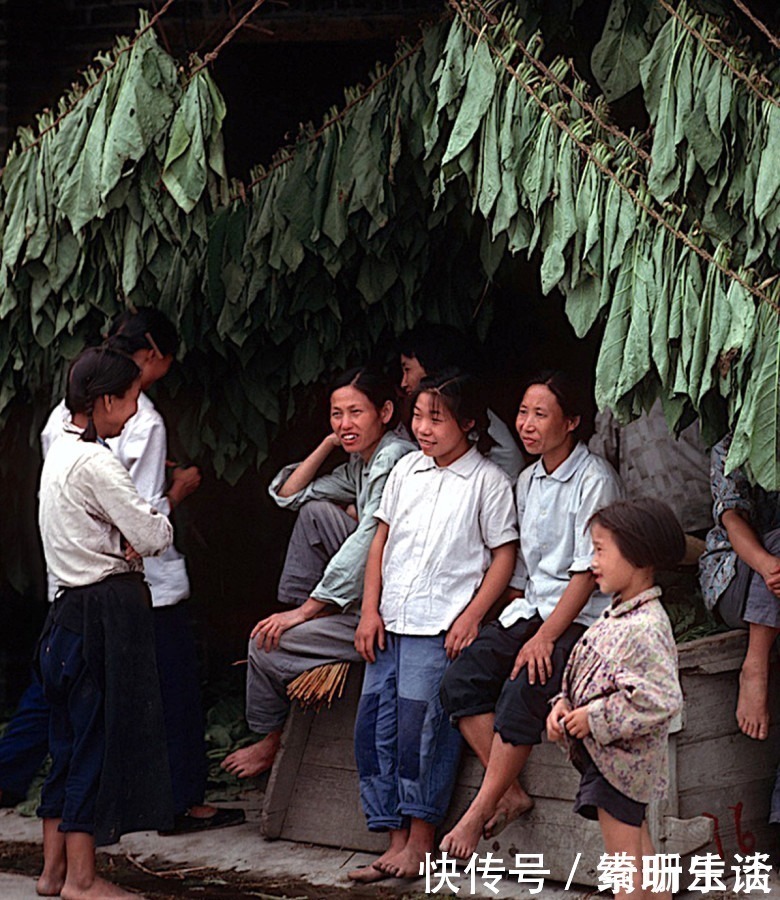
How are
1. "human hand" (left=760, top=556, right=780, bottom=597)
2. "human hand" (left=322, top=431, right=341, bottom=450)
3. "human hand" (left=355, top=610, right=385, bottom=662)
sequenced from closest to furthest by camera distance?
"human hand" (left=760, top=556, right=780, bottom=597), "human hand" (left=355, top=610, right=385, bottom=662), "human hand" (left=322, top=431, right=341, bottom=450)

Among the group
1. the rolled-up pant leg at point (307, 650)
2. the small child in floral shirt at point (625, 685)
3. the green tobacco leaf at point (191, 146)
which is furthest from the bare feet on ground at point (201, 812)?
the green tobacco leaf at point (191, 146)

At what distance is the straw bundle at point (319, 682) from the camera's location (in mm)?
4867

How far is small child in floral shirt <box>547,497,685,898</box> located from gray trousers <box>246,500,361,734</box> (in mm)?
1136

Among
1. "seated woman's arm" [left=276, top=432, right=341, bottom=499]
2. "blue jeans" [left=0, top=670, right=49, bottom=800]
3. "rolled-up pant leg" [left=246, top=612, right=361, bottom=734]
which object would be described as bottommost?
"blue jeans" [left=0, top=670, right=49, bottom=800]

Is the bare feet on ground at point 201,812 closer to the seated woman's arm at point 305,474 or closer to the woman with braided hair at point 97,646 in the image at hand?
the woman with braided hair at point 97,646

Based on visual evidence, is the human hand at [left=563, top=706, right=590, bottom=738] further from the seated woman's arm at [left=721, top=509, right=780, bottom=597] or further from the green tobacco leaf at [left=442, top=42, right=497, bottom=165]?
the green tobacco leaf at [left=442, top=42, right=497, bottom=165]

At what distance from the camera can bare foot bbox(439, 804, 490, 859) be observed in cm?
437

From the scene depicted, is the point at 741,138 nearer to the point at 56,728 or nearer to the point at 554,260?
the point at 554,260

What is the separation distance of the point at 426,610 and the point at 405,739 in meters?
0.37

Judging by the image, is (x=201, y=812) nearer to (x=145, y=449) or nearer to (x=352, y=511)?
(x=352, y=511)

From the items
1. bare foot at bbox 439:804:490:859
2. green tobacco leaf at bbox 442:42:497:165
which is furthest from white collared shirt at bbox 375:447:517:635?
green tobacco leaf at bbox 442:42:497:165

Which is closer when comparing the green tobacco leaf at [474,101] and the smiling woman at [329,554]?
the green tobacco leaf at [474,101]

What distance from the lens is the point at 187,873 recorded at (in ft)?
15.8

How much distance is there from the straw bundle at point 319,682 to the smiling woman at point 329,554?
0.02 m
